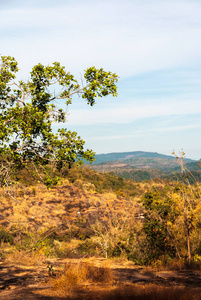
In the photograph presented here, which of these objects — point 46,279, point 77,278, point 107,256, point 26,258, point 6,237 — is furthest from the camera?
point 6,237

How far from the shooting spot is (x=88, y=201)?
27.6 m

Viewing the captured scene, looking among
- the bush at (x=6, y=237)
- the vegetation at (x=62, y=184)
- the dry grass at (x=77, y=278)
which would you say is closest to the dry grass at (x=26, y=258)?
the vegetation at (x=62, y=184)

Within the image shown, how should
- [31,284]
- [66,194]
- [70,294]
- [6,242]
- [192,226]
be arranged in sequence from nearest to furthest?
[70,294] < [31,284] < [192,226] < [6,242] < [66,194]

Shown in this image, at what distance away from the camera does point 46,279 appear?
8.26 m

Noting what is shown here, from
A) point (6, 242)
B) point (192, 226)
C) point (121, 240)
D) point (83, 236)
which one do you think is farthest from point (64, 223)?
point (192, 226)

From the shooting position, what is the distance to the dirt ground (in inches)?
273

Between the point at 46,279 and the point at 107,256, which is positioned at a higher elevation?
the point at 46,279

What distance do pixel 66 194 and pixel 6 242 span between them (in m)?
12.8

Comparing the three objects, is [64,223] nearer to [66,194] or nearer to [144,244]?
[66,194]

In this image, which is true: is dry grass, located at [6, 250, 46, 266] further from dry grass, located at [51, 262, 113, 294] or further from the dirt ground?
dry grass, located at [51, 262, 113, 294]

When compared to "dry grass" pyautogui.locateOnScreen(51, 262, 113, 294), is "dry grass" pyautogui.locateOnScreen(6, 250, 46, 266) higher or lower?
lower

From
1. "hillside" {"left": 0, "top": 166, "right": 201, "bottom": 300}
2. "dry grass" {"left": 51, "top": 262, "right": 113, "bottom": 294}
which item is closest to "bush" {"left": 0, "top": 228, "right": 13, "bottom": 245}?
"hillside" {"left": 0, "top": 166, "right": 201, "bottom": 300}

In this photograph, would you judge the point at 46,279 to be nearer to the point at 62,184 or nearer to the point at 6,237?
the point at 62,184

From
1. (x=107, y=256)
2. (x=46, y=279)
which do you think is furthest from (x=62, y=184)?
(x=107, y=256)
